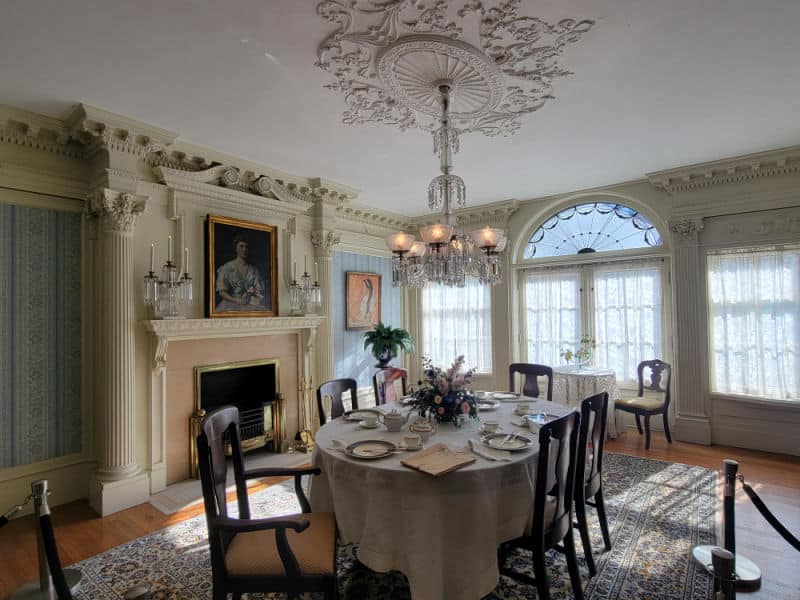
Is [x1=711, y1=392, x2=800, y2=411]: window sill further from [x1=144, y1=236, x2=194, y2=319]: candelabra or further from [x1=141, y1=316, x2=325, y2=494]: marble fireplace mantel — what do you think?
[x1=144, y1=236, x2=194, y2=319]: candelabra

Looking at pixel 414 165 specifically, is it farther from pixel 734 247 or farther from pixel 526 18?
pixel 734 247

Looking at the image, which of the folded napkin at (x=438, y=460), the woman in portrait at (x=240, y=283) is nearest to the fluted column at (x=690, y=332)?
the folded napkin at (x=438, y=460)

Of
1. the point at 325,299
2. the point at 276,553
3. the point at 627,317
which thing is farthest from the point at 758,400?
the point at 276,553

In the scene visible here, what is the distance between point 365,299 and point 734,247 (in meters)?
4.37

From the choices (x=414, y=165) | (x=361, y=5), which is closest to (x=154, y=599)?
(x=361, y=5)

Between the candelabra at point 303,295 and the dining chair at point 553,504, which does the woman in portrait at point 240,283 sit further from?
the dining chair at point 553,504

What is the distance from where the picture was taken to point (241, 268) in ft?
13.7

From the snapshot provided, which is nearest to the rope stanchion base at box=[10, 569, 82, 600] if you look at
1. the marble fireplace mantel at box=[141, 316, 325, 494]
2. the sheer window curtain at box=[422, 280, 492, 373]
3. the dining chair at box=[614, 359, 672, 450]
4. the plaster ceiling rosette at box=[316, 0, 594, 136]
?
the marble fireplace mantel at box=[141, 316, 325, 494]

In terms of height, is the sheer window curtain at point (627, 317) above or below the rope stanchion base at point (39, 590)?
above

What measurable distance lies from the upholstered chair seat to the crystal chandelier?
1672mm

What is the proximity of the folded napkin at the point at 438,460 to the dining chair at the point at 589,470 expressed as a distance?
716 millimetres

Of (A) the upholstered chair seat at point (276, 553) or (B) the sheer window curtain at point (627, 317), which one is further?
(B) the sheer window curtain at point (627, 317)

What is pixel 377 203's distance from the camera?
5742 mm

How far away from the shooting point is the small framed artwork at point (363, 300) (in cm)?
563
